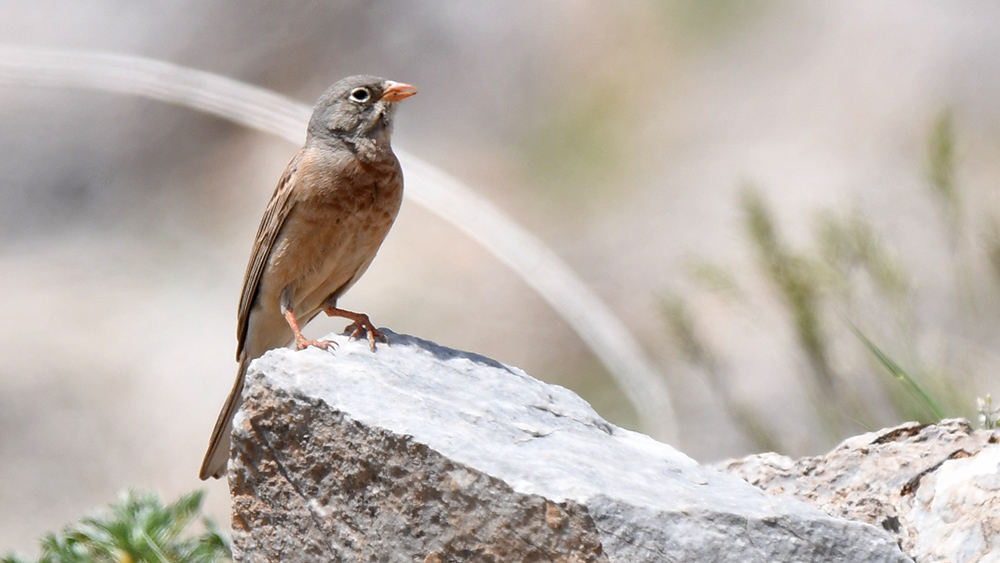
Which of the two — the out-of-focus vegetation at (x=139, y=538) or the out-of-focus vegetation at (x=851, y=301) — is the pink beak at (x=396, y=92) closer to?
the out-of-focus vegetation at (x=139, y=538)

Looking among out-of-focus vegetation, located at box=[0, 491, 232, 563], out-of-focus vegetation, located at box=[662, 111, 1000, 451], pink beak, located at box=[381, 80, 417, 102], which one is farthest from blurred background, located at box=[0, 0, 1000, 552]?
out-of-focus vegetation, located at box=[0, 491, 232, 563]

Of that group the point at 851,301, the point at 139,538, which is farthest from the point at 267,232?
the point at 851,301

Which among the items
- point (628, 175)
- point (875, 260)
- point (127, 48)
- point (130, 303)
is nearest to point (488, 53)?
point (628, 175)

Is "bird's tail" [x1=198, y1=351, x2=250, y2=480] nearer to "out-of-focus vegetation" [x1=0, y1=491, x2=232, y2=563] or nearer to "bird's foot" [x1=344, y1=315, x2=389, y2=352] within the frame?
"out-of-focus vegetation" [x1=0, y1=491, x2=232, y2=563]

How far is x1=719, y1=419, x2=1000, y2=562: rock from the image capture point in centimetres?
298

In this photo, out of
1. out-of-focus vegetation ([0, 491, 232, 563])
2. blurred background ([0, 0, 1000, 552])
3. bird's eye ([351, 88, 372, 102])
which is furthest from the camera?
blurred background ([0, 0, 1000, 552])

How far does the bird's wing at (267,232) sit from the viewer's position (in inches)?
155

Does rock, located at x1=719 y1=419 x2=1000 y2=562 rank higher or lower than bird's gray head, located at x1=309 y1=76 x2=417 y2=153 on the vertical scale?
lower

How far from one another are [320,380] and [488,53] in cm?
727

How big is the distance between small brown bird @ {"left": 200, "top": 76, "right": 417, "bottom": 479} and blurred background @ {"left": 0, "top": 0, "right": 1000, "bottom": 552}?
392cm

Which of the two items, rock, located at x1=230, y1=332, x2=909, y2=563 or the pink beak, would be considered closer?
rock, located at x1=230, y1=332, x2=909, y2=563

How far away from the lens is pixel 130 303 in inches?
357

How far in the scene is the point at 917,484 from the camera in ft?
10.5

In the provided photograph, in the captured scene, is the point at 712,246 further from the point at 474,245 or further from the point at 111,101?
the point at 111,101
